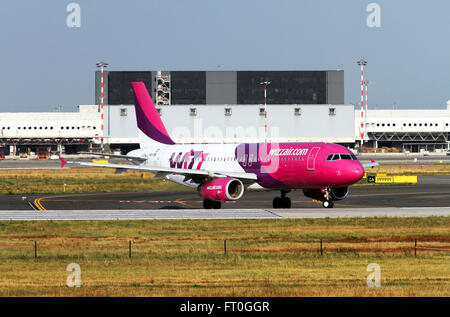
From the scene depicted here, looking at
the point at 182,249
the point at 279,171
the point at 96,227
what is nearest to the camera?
the point at 182,249

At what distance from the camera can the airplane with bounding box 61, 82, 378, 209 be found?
48.8m

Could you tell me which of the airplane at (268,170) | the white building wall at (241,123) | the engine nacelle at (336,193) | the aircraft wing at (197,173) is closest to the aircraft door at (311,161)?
the airplane at (268,170)

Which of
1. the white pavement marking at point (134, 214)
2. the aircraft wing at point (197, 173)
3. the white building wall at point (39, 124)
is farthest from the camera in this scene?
the white building wall at point (39, 124)

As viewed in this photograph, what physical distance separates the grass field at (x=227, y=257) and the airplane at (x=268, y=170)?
6089mm

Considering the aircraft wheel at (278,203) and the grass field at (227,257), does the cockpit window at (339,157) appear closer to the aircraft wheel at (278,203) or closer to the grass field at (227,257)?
the aircraft wheel at (278,203)

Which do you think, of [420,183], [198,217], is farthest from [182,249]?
[420,183]

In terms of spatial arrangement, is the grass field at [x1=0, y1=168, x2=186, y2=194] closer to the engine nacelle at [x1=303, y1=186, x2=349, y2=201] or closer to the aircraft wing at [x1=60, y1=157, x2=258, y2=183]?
the aircraft wing at [x1=60, y1=157, x2=258, y2=183]

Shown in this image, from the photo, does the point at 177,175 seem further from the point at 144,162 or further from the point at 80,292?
the point at 80,292

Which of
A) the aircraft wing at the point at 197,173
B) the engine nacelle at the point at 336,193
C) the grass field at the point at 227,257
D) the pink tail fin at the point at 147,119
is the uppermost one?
the pink tail fin at the point at 147,119

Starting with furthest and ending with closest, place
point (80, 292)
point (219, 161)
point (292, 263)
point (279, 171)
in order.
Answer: point (219, 161) → point (279, 171) → point (292, 263) → point (80, 292)

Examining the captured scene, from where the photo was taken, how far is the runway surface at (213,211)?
47500mm

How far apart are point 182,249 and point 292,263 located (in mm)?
5878

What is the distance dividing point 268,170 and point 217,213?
487 cm

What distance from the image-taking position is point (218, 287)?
938 inches
